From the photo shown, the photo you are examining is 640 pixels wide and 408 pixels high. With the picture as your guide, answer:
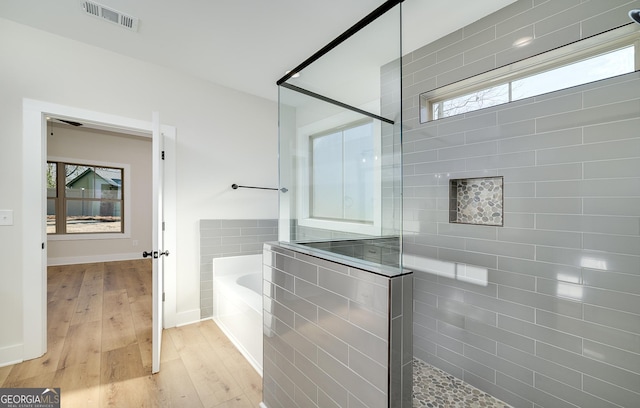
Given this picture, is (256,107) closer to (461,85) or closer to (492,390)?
(461,85)

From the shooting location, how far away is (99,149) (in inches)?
205

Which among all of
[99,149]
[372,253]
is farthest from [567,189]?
[99,149]

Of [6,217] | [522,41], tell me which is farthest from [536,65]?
[6,217]

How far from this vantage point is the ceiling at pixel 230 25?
1.74 m

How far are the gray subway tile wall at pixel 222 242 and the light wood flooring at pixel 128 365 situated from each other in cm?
33

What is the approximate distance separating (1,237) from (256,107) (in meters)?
2.48

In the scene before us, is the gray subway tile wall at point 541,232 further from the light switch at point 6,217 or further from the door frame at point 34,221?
the light switch at point 6,217

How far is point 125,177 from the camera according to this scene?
18.3 feet

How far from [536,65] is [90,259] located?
23.6ft

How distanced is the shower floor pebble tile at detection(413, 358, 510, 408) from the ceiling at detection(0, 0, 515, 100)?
2554mm

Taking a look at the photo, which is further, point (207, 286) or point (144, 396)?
point (207, 286)

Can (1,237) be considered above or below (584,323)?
above

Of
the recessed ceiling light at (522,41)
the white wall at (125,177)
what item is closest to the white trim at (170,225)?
the recessed ceiling light at (522,41)

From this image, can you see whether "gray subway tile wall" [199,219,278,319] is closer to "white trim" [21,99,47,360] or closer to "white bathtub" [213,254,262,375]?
"white bathtub" [213,254,262,375]
